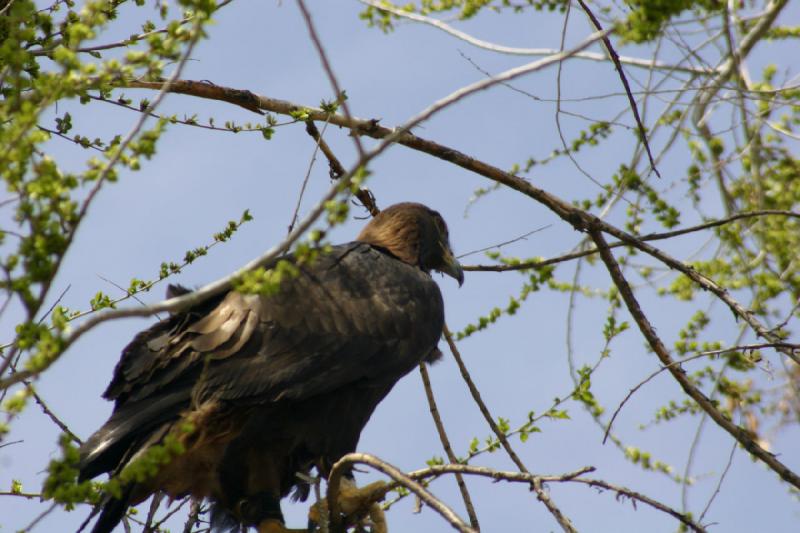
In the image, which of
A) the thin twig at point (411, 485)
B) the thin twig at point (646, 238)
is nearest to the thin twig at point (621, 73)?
the thin twig at point (646, 238)

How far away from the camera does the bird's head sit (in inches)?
234

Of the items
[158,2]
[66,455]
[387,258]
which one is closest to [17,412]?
[66,455]

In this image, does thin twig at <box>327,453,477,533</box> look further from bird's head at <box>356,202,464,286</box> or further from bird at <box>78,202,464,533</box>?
bird's head at <box>356,202,464,286</box>

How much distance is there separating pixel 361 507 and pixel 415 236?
1.93 m

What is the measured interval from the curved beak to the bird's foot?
1471 millimetres

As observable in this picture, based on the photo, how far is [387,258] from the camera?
5492mm

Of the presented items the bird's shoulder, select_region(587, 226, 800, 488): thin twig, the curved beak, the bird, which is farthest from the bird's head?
select_region(587, 226, 800, 488): thin twig

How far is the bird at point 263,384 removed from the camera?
437 cm

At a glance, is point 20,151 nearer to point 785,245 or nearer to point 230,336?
point 230,336

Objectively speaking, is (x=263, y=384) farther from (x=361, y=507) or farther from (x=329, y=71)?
(x=329, y=71)

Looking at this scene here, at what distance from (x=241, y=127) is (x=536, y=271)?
164cm

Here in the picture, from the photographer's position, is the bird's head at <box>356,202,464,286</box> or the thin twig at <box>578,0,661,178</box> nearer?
the thin twig at <box>578,0,661,178</box>

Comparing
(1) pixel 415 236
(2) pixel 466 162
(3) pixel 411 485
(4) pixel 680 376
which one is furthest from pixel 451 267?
(3) pixel 411 485

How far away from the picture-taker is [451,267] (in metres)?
6.03
